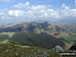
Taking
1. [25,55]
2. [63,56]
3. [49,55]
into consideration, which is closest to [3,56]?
[25,55]

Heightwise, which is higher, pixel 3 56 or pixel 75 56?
pixel 3 56

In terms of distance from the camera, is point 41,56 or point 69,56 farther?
point 69,56

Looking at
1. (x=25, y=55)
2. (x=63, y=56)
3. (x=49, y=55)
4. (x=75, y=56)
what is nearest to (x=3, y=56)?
(x=25, y=55)

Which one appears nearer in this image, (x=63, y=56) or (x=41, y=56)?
(x=41, y=56)

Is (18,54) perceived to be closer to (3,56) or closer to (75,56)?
(3,56)

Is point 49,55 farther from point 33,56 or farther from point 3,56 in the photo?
point 3,56

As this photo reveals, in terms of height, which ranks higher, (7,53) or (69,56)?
(7,53)

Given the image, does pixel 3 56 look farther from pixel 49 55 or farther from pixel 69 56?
pixel 69 56

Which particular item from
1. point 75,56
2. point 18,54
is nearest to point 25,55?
point 18,54
